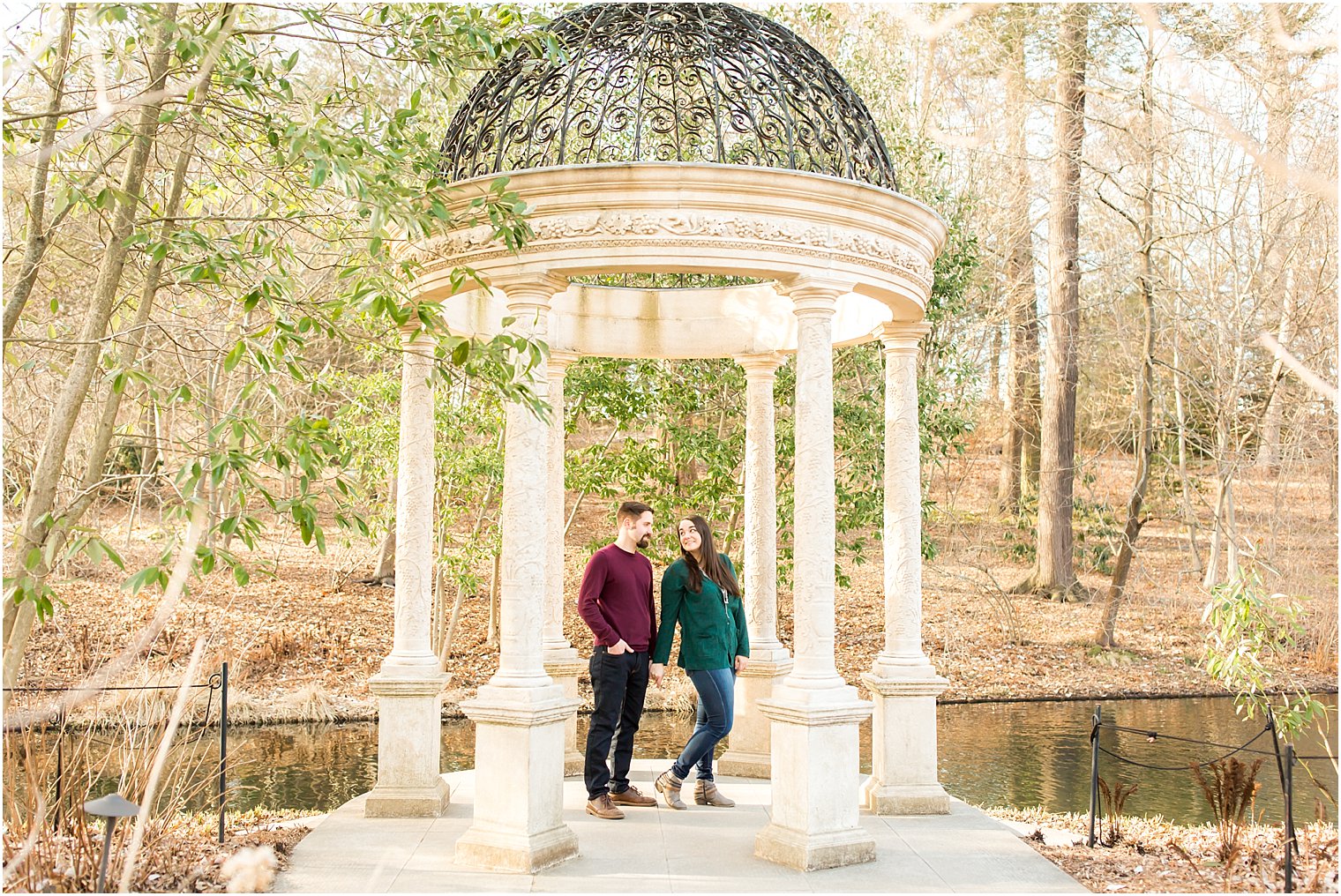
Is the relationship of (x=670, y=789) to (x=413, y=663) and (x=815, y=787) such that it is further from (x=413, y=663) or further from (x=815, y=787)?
(x=413, y=663)

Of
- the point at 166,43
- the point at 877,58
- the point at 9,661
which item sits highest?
the point at 877,58

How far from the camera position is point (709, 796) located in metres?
8.04

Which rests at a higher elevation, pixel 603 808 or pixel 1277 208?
pixel 1277 208

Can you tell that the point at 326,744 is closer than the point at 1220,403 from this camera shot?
Yes

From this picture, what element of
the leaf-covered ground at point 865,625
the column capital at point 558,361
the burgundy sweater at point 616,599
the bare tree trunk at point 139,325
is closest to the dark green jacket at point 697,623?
the burgundy sweater at point 616,599

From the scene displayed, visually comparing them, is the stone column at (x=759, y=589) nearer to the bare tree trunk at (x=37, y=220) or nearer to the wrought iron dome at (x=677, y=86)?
the wrought iron dome at (x=677, y=86)

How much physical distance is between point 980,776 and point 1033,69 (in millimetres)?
13884

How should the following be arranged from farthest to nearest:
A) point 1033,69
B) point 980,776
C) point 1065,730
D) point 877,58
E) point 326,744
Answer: point 1033,69, point 877,58, point 1065,730, point 326,744, point 980,776

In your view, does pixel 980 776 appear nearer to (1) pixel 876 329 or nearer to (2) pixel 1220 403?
(1) pixel 876 329

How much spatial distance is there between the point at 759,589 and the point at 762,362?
2.12 meters

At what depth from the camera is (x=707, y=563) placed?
7.66 metres

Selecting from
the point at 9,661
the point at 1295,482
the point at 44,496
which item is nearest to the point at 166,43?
the point at 44,496

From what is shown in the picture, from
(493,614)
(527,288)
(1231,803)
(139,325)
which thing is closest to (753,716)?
(1231,803)

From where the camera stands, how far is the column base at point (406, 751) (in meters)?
7.71
